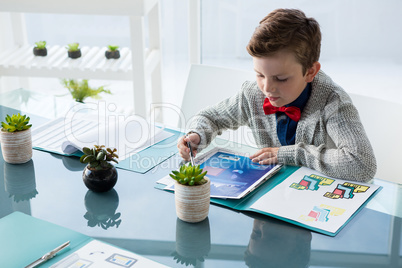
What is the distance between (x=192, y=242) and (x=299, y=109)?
603mm

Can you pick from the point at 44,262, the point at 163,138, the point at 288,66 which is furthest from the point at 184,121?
the point at 44,262

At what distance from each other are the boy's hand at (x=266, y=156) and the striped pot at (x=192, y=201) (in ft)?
1.01

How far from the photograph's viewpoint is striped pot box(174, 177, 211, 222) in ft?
3.14

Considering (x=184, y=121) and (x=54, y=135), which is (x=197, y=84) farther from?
(x=54, y=135)

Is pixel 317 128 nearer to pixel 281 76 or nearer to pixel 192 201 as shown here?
pixel 281 76

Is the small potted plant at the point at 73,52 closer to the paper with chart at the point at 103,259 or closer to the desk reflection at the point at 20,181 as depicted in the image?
the desk reflection at the point at 20,181

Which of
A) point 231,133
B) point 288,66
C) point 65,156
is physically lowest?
point 231,133

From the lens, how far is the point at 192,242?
913mm

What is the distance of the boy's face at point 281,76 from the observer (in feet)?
3.99

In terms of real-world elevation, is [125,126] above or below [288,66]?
below

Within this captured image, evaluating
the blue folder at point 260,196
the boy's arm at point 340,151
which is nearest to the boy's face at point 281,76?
the boy's arm at point 340,151

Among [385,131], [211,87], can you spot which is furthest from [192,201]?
[211,87]

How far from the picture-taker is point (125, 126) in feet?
4.74

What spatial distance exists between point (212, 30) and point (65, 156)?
4.91 feet
